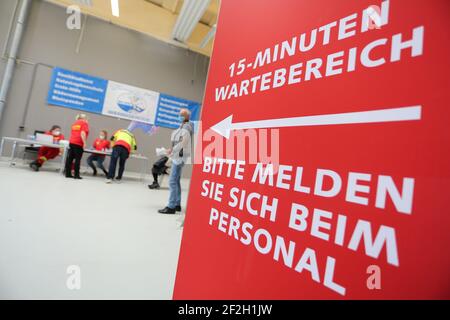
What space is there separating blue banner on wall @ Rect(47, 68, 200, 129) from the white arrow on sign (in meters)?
5.84

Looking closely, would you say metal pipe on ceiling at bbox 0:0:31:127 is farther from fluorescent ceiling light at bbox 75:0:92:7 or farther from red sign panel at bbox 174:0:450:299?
red sign panel at bbox 174:0:450:299

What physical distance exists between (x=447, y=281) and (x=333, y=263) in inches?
5.9

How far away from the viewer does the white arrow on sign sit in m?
0.38

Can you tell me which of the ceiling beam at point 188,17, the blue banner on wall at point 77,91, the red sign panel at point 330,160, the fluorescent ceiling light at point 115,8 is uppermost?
the fluorescent ceiling light at point 115,8

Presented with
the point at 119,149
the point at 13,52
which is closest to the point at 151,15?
the point at 13,52

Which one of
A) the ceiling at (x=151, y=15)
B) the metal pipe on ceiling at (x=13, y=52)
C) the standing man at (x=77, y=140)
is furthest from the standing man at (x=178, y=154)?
the metal pipe on ceiling at (x=13, y=52)

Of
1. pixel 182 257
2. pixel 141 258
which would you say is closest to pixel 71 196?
pixel 141 258

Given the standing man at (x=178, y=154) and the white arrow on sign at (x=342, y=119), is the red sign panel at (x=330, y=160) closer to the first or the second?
the white arrow on sign at (x=342, y=119)

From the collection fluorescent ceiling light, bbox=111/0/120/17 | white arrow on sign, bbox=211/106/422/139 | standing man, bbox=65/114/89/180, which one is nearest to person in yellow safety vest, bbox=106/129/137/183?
standing man, bbox=65/114/89/180

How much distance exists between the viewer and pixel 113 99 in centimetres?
579

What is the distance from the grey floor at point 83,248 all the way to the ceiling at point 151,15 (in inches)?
179

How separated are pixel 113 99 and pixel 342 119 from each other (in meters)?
6.19

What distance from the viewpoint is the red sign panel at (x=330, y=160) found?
353 mm
